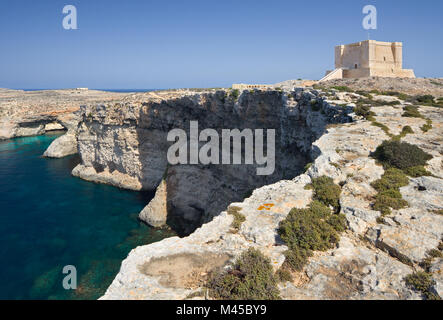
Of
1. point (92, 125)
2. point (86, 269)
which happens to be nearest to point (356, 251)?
point (86, 269)

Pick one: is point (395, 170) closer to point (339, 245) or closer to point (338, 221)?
point (338, 221)

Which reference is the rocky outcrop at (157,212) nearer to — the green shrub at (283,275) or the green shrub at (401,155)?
the green shrub at (401,155)

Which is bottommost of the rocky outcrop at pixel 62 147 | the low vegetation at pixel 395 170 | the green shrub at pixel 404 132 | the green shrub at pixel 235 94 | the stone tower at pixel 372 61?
the rocky outcrop at pixel 62 147

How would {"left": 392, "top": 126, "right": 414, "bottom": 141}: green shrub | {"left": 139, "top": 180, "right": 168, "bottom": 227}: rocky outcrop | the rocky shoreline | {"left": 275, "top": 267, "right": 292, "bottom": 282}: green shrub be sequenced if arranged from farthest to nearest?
1. {"left": 139, "top": 180, "right": 168, "bottom": 227}: rocky outcrop
2. {"left": 392, "top": 126, "right": 414, "bottom": 141}: green shrub
3. {"left": 275, "top": 267, "right": 292, "bottom": 282}: green shrub
4. the rocky shoreline

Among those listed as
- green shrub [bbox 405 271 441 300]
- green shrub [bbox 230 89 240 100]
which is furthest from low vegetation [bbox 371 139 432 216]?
green shrub [bbox 230 89 240 100]

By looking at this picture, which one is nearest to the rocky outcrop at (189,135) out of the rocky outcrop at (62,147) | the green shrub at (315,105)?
the green shrub at (315,105)

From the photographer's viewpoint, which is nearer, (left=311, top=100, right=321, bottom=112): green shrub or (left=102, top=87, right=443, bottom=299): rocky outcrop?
(left=102, top=87, right=443, bottom=299): rocky outcrop

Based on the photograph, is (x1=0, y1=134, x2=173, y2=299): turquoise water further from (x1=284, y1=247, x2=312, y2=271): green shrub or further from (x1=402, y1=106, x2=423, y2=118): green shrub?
(x1=402, y1=106, x2=423, y2=118): green shrub
